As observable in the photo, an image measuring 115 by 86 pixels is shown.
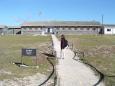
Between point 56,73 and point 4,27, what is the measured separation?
89623 mm

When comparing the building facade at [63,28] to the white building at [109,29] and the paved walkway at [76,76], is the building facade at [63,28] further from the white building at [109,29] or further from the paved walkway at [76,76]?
the paved walkway at [76,76]

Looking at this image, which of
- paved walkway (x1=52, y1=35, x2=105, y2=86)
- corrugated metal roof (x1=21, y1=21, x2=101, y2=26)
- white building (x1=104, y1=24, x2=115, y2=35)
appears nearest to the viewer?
paved walkway (x1=52, y1=35, x2=105, y2=86)

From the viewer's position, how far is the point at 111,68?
19.4 m

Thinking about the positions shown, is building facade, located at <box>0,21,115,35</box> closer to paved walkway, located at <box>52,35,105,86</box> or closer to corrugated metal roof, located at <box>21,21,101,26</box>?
corrugated metal roof, located at <box>21,21,101,26</box>

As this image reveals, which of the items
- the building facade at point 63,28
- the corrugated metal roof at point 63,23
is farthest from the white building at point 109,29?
the corrugated metal roof at point 63,23

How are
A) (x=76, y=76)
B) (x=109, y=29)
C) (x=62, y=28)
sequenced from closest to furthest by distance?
(x=76, y=76) < (x=109, y=29) < (x=62, y=28)

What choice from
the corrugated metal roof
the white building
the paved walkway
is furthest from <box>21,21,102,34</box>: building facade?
the paved walkway

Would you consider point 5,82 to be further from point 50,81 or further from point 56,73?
point 56,73

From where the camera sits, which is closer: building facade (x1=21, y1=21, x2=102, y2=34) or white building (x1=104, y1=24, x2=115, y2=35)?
white building (x1=104, y1=24, x2=115, y2=35)

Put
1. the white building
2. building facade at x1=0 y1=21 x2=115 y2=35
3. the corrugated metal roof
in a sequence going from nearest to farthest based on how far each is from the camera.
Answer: the white building < building facade at x1=0 y1=21 x2=115 y2=35 < the corrugated metal roof

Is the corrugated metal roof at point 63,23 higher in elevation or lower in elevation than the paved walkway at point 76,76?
lower

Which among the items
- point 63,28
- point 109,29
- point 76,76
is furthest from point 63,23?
point 76,76

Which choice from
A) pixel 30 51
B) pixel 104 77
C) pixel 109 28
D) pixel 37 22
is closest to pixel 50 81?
pixel 104 77

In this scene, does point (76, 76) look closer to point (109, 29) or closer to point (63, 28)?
point (109, 29)
